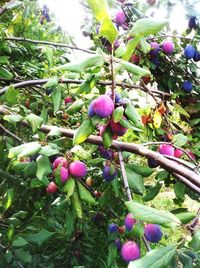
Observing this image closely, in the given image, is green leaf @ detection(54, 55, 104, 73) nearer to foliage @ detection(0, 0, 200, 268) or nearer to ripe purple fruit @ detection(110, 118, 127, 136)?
foliage @ detection(0, 0, 200, 268)

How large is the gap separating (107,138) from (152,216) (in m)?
0.23

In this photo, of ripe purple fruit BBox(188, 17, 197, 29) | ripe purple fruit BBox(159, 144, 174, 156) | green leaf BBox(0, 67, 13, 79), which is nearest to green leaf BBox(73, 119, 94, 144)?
ripe purple fruit BBox(159, 144, 174, 156)

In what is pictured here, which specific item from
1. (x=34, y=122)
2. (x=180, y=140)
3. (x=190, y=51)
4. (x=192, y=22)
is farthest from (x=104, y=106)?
(x=192, y=22)

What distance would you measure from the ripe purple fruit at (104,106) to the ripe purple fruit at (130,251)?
1.12 feet

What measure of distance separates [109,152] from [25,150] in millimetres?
382

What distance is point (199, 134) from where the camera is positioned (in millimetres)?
1858

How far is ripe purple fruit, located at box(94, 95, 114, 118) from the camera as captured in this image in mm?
846

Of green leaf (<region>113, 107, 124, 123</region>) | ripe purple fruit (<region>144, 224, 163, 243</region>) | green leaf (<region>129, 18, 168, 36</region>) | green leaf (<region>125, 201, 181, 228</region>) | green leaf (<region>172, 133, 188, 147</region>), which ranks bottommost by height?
ripe purple fruit (<region>144, 224, 163, 243</region>)

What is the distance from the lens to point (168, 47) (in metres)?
2.07

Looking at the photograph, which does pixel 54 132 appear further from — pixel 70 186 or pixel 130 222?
pixel 130 222

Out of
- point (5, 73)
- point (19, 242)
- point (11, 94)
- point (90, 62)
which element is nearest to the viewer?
point (90, 62)

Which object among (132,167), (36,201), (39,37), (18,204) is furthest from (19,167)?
(39,37)

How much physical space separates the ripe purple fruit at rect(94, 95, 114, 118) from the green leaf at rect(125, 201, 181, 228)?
20 cm

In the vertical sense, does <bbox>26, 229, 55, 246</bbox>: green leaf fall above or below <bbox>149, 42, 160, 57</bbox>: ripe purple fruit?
below
